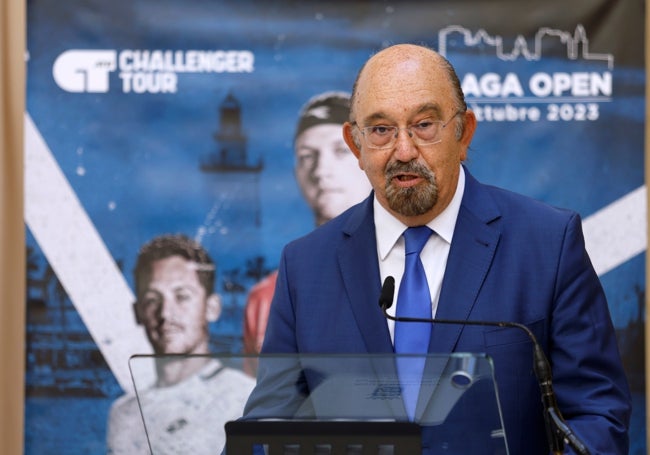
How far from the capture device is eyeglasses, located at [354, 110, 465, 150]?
6.97 ft

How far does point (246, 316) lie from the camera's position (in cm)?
362

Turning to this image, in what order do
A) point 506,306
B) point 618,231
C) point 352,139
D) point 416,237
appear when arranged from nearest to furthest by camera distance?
point 506,306 → point 416,237 → point 352,139 → point 618,231

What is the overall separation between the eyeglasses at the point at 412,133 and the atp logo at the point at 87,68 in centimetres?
176

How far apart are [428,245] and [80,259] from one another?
1.79 metres

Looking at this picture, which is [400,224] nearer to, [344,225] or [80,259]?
[344,225]

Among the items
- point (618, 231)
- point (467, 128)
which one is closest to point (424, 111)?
point (467, 128)

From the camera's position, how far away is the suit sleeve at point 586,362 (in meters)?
1.89

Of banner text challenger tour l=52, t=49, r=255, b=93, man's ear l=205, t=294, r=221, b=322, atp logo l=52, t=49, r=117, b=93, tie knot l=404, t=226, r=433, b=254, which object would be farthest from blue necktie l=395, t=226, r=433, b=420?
atp logo l=52, t=49, r=117, b=93

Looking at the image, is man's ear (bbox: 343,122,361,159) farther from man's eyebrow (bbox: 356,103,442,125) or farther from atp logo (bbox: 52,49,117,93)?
atp logo (bbox: 52,49,117,93)

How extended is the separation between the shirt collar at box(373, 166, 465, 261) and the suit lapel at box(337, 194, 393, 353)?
0.06ft

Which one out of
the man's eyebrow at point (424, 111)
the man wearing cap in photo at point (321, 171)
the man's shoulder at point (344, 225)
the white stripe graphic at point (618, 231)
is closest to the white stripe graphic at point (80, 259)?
the man wearing cap in photo at point (321, 171)

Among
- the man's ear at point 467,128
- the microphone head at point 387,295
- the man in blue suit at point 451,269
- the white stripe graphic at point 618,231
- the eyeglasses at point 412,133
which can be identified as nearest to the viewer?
the microphone head at point 387,295

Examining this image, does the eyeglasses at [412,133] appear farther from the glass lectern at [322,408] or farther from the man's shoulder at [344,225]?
the glass lectern at [322,408]

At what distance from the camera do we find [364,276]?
2211 mm
